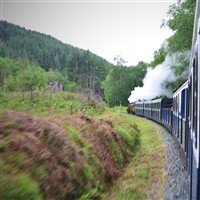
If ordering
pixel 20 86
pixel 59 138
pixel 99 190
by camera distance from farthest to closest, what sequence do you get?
pixel 20 86 < pixel 99 190 < pixel 59 138

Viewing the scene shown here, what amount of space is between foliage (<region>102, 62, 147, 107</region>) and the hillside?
6543mm

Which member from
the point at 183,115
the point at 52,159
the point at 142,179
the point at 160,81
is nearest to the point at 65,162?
the point at 52,159

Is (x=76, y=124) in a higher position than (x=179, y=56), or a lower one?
lower

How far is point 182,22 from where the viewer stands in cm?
2036

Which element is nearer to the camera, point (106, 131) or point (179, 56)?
point (106, 131)

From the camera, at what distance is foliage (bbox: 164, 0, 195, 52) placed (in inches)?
795

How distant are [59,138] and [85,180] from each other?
102 cm

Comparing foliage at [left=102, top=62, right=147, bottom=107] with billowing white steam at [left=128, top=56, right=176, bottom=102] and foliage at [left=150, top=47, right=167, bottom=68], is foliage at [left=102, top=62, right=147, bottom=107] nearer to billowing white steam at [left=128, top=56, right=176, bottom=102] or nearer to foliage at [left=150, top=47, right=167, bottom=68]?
billowing white steam at [left=128, top=56, right=176, bottom=102]

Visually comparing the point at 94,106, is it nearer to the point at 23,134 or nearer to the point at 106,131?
the point at 106,131

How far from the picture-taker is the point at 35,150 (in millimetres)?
5172

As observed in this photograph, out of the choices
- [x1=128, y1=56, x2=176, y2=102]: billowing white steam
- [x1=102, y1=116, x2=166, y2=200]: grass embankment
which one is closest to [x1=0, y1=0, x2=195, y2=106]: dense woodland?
[x1=128, y1=56, x2=176, y2=102]: billowing white steam

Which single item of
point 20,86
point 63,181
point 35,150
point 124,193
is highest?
point 20,86

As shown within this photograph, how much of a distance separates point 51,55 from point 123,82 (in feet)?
239

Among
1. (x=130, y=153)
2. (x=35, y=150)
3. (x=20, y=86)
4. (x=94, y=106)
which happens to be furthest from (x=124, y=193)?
(x=94, y=106)
